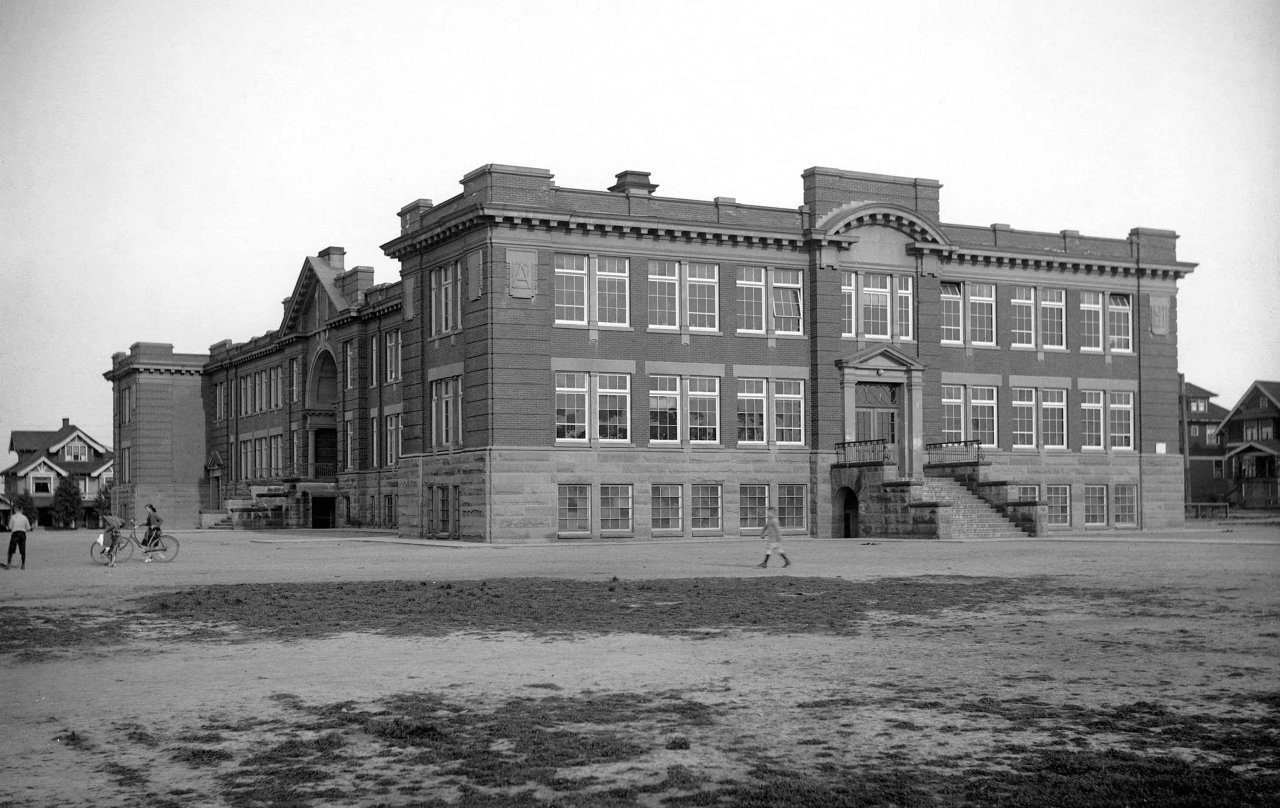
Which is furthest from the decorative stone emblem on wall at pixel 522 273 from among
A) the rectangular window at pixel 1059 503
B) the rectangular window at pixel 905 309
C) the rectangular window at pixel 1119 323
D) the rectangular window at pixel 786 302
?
the rectangular window at pixel 1119 323

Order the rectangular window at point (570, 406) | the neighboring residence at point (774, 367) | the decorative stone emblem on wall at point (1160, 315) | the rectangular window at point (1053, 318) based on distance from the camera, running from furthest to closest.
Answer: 1. the decorative stone emblem on wall at point (1160, 315)
2. the rectangular window at point (1053, 318)
3. the rectangular window at point (570, 406)
4. the neighboring residence at point (774, 367)

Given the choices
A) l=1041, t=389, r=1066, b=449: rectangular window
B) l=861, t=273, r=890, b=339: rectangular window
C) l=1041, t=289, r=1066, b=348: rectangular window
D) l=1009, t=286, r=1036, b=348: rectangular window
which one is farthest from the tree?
l=1041, t=289, r=1066, b=348: rectangular window

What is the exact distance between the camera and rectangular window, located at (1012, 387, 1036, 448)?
161 ft

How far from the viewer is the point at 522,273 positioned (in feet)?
135

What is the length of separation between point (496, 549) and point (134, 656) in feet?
75.1

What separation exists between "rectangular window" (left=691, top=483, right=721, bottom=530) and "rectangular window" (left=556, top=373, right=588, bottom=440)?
4.35 m

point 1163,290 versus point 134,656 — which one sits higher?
point 1163,290

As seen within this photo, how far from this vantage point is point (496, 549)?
37000mm

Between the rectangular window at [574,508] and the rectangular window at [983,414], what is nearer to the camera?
the rectangular window at [574,508]

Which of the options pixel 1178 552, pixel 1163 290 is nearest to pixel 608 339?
pixel 1178 552

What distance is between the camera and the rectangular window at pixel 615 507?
42.2 meters

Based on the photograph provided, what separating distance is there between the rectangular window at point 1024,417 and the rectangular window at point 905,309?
5181mm

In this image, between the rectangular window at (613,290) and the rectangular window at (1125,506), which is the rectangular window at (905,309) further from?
the rectangular window at (1125,506)

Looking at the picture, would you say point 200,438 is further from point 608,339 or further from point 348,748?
point 348,748
